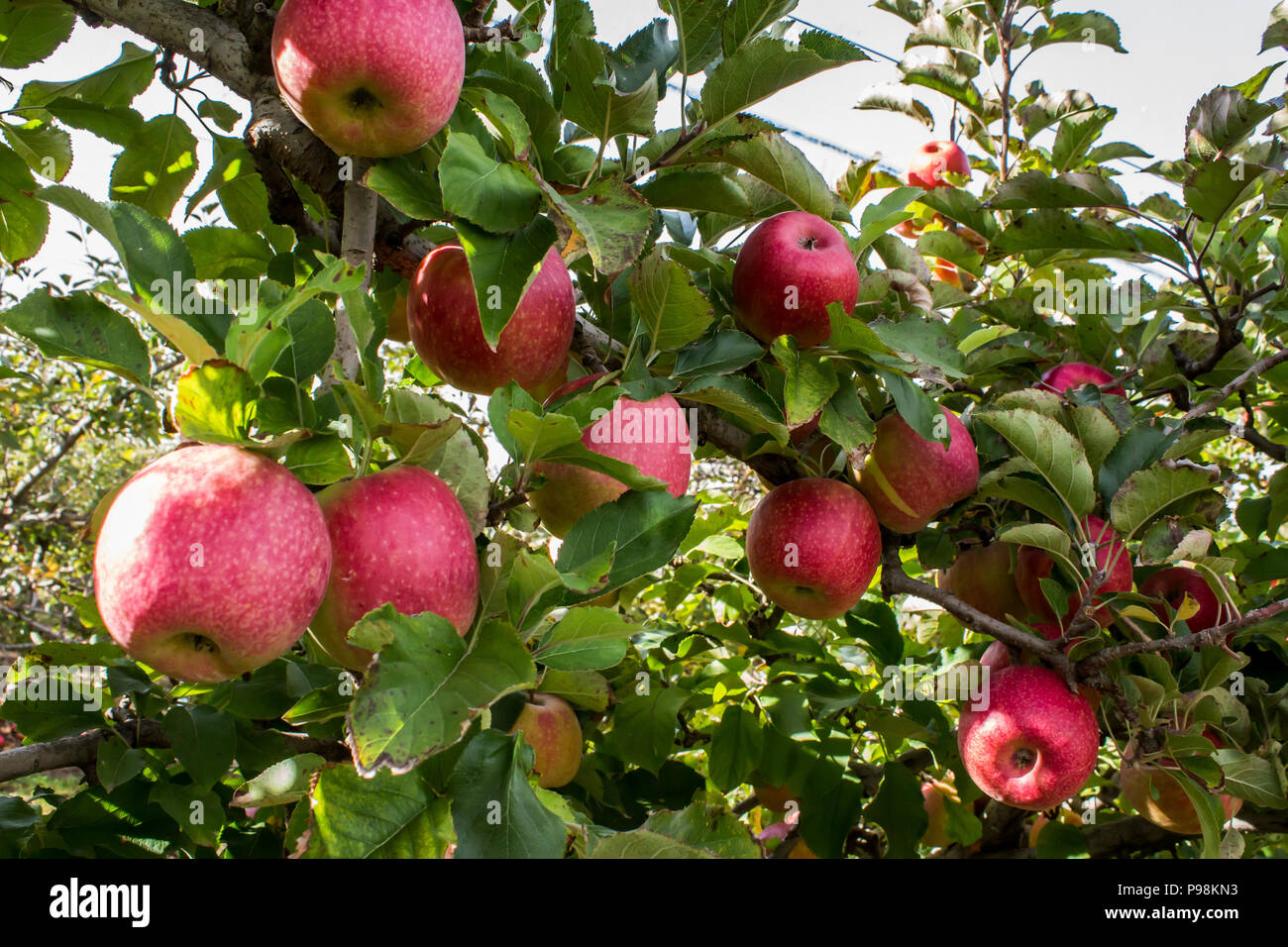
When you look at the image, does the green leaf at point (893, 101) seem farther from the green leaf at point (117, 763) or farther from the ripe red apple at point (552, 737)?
the green leaf at point (117, 763)

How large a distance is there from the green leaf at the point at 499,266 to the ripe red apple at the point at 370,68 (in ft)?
0.66

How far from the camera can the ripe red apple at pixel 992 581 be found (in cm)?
171

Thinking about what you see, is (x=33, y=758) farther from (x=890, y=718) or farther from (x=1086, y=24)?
(x=1086, y=24)

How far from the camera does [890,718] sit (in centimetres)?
170

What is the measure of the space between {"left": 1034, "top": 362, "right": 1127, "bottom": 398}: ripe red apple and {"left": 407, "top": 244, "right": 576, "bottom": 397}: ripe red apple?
3.73 feet

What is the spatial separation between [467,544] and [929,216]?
2251 millimetres

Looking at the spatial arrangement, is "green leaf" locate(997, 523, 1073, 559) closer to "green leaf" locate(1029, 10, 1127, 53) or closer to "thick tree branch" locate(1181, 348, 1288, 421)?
"thick tree branch" locate(1181, 348, 1288, 421)

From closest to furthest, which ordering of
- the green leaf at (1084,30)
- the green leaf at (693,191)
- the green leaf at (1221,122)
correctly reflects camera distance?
1. the green leaf at (693,191)
2. the green leaf at (1221,122)
3. the green leaf at (1084,30)

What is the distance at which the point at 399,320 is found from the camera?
5.16 ft

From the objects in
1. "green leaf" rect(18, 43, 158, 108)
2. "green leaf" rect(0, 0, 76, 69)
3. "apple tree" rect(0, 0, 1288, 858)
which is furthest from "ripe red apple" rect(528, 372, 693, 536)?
"green leaf" rect(0, 0, 76, 69)

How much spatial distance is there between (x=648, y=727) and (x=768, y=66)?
1.16 metres

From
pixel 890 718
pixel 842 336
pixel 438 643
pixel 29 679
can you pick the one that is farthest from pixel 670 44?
pixel 29 679

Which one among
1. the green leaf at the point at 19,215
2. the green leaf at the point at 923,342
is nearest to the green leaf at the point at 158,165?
the green leaf at the point at 19,215

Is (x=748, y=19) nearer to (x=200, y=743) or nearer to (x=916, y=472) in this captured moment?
(x=916, y=472)
